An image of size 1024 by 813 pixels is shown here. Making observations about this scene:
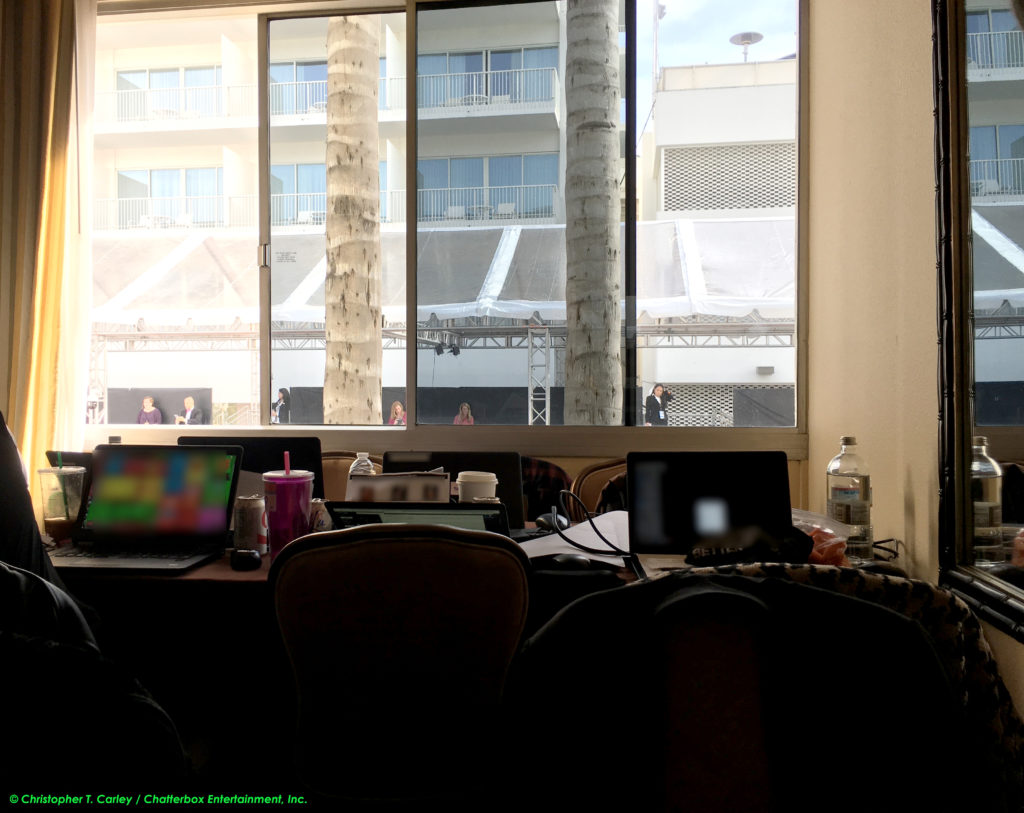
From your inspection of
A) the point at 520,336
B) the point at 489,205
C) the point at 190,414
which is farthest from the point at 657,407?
the point at 190,414

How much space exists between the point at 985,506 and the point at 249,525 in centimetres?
168

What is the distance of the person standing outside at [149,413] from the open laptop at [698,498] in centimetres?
311

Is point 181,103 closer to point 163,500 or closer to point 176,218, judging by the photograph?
point 176,218

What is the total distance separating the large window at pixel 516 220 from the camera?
3543 millimetres

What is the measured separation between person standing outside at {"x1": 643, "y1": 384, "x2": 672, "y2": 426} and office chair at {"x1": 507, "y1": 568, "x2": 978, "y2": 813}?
9.50 feet

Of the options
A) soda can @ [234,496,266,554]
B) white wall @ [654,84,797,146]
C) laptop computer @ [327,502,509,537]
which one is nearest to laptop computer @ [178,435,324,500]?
soda can @ [234,496,266,554]

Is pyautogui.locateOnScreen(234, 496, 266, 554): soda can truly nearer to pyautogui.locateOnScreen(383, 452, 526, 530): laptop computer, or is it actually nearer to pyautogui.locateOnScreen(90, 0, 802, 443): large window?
pyautogui.locateOnScreen(383, 452, 526, 530): laptop computer

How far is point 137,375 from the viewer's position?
459 centimetres

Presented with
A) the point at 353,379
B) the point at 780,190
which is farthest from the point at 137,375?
the point at 780,190

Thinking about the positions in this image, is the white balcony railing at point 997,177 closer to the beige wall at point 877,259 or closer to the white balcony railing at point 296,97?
the beige wall at point 877,259

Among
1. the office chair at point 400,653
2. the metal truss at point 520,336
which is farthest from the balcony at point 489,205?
the office chair at point 400,653

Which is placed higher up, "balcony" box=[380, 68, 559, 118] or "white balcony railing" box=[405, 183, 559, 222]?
"balcony" box=[380, 68, 559, 118]

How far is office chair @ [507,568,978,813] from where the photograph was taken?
690 mm

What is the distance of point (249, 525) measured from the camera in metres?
2.00
